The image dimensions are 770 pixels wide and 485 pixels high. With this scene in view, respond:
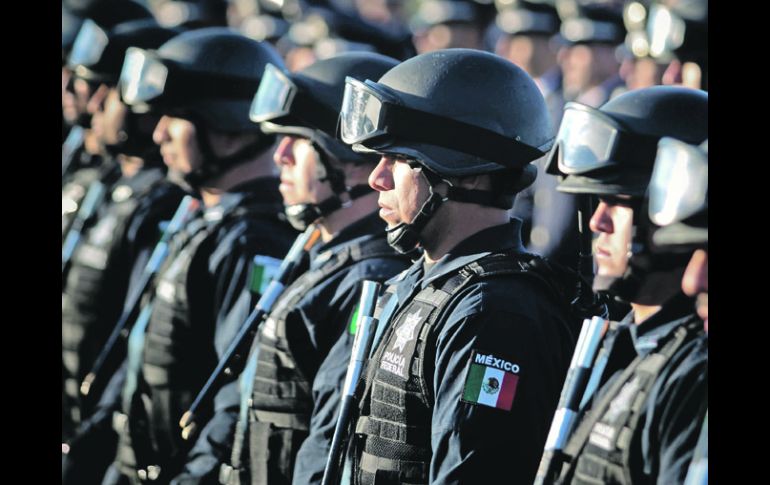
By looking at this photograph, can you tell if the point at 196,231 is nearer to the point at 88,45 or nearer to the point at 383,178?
the point at 383,178

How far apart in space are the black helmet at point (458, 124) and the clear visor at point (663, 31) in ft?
11.8

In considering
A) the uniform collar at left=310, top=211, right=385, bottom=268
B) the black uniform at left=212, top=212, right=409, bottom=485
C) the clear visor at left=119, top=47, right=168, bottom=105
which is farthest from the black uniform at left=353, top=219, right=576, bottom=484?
the clear visor at left=119, top=47, right=168, bottom=105

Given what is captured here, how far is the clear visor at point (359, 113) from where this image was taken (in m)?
5.18

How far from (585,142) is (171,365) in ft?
8.80

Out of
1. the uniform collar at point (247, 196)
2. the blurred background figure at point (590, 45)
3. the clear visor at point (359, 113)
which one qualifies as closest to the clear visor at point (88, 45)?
the uniform collar at point (247, 196)

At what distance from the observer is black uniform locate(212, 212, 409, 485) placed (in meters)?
5.90

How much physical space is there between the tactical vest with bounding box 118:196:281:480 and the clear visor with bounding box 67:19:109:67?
313 centimetres

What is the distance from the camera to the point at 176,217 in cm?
862

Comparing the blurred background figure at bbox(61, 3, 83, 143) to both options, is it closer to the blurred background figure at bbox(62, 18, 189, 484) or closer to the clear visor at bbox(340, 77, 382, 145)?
the blurred background figure at bbox(62, 18, 189, 484)

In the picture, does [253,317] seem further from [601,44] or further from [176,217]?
[601,44]

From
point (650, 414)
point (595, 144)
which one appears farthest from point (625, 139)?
point (650, 414)

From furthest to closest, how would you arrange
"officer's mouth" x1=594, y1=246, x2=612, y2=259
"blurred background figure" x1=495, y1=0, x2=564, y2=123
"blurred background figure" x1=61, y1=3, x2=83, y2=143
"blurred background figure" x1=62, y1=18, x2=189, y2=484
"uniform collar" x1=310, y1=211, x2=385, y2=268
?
"blurred background figure" x1=61, y1=3, x2=83, y2=143 → "blurred background figure" x1=495, y1=0, x2=564, y2=123 → "blurred background figure" x1=62, y1=18, x2=189, y2=484 → "uniform collar" x1=310, y1=211, x2=385, y2=268 → "officer's mouth" x1=594, y1=246, x2=612, y2=259
